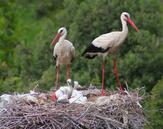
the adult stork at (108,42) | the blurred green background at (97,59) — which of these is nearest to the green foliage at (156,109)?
the adult stork at (108,42)

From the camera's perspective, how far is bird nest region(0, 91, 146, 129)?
16.7 meters

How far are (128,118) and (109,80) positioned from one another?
243 inches

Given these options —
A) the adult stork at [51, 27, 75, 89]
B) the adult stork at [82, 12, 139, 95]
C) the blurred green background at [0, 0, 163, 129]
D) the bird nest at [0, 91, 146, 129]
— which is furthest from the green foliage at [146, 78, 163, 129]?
the blurred green background at [0, 0, 163, 129]

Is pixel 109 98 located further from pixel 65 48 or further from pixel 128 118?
pixel 65 48

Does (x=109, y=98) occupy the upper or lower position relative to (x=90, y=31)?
lower

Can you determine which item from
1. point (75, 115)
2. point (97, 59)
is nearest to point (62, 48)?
point (75, 115)

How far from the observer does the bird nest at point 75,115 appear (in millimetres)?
16688

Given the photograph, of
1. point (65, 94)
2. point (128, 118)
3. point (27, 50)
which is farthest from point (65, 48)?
point (27, 50)

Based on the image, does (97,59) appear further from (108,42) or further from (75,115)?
(75,115)

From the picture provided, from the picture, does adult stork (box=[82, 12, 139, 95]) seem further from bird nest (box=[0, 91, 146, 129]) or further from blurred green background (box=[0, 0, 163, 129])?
blurred green background (box=[0, 0, 163, 129])

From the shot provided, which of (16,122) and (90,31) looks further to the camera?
(90,31)

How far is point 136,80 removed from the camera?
914 inches

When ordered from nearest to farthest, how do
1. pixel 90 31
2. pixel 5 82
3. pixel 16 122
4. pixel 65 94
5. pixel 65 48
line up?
1. pixel 16 122
2. pixel 65 94
3. pixel 65 48
4. pixel 5 82
5. pixel 90 31

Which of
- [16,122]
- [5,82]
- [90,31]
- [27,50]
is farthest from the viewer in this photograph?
[27,50]
